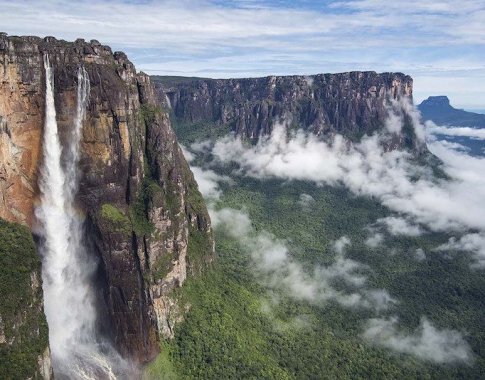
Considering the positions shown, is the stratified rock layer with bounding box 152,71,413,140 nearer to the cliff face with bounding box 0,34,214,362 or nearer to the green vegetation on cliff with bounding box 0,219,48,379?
the cliff face with bounding box 0,34,214,362

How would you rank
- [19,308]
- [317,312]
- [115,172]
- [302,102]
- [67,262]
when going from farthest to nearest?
[302,102] < [317,312] < [115,172] < [67,262] < [19,308]

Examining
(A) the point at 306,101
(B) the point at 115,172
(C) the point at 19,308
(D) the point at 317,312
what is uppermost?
(A) the point at 306,101

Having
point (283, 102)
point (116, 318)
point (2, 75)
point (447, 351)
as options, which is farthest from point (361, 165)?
point (2, 75)

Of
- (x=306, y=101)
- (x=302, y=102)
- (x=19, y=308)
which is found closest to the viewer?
(x=19, y=308)

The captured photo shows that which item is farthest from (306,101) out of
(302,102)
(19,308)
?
(19,308)

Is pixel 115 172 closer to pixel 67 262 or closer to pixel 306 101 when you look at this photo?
pixel 67 262

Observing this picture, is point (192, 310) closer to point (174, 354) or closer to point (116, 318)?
point (174, 354)

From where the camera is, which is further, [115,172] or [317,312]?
[317,312]
